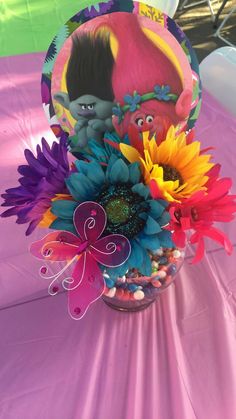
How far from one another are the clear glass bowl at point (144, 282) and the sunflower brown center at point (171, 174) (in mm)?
92

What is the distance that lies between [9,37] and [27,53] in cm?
13

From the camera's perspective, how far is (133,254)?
0.48 meters

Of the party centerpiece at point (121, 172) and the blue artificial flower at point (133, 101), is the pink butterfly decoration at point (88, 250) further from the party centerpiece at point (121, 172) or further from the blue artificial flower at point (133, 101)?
the blue artificial flower at point (133, 101)

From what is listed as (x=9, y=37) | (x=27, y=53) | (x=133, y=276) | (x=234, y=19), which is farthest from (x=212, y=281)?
(x=234, y=19)

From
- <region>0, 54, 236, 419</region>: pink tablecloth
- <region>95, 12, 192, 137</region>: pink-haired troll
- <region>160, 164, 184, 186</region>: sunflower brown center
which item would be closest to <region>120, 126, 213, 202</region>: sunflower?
<region>160, 164, 184, 186</region>: sunflower brown center

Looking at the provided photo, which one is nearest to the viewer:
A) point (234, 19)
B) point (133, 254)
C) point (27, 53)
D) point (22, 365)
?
point (133, 254)

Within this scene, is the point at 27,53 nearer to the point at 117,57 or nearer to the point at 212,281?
the point at 117,57

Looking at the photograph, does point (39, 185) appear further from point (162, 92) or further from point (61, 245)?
point (162, 92)

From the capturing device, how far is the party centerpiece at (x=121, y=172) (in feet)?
1.56

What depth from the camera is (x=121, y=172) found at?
487 mm

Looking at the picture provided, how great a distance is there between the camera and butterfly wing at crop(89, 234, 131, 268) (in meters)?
0.48

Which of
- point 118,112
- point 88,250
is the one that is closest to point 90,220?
point 88,250

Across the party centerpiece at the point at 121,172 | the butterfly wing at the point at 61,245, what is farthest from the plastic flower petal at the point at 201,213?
the butterfly wing at the point at 61,245

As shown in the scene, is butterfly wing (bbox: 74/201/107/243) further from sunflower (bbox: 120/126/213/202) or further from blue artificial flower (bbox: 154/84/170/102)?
blue artificial flower (bbox: 154/84/170/102)
